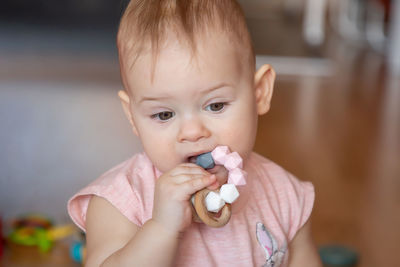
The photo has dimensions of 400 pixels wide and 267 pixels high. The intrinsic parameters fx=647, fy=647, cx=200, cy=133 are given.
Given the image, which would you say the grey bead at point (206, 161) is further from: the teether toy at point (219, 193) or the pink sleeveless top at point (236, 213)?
the pink sleeveless top at point (236, 213)

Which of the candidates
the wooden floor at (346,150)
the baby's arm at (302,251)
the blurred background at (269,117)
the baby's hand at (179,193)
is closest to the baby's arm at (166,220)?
the baby's hand at (179,193)

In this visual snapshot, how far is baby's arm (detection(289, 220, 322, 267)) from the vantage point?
1016 mm

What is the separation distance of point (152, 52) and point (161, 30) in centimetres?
3

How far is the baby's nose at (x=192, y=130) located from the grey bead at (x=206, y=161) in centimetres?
2

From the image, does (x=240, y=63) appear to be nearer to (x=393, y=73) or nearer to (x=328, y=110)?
(x=328, y=110)

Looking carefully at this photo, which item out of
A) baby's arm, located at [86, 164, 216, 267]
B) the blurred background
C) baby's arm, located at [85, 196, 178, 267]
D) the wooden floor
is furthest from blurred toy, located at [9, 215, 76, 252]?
baby's arm, located at [86, 164, 216, 267]

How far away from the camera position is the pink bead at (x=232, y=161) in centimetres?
81

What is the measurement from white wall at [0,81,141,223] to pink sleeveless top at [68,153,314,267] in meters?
0.89

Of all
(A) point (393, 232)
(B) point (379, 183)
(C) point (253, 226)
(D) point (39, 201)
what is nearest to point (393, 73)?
(B) point (379, 183)

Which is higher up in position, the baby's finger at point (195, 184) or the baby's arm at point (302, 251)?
the baby's finger at point (195, 184)

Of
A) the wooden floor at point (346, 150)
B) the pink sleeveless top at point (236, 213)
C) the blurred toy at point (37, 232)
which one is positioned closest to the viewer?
the pink sleeveless top at point (236, 213)

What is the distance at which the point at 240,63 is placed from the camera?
84 cm

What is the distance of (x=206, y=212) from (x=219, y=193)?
0.09 ft

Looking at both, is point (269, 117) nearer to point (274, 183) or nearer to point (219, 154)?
point (274, 183)
